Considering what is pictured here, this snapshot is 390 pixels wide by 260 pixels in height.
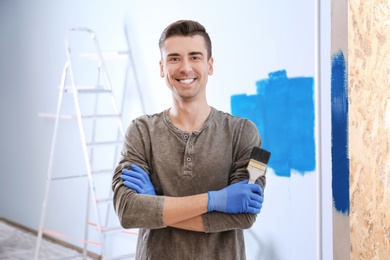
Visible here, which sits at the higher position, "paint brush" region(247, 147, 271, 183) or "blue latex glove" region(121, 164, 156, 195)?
"paint brush" region(247, 147, 271, 183)

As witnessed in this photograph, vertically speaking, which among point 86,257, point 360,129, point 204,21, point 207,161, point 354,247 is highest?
point 204,21

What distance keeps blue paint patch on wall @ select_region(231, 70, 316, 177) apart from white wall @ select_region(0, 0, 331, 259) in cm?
5

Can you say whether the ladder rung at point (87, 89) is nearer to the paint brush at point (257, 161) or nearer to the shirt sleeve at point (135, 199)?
the shirt sleeve at point (135, 199)

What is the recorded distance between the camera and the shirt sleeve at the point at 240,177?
140cm

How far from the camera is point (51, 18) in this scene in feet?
14.5

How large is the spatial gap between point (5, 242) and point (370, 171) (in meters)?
3.56

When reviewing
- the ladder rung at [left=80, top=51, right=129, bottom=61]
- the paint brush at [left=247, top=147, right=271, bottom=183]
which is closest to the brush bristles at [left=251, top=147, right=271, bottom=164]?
the paint brush at [left=247, top=147, right=271, bottom=183]

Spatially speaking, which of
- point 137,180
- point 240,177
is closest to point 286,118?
point 240,177

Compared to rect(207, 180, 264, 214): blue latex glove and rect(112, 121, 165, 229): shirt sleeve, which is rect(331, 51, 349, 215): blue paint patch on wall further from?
rect(112, 121, 165, 229): shirt sleeve

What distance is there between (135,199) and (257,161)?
13.5 inches

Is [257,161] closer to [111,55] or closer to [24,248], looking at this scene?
[111,55]

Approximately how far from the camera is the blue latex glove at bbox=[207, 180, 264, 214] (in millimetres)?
1398

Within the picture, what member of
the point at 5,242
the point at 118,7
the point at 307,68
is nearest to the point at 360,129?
the point at 307,68

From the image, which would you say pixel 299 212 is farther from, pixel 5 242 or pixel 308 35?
pixel 5 242
